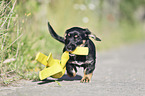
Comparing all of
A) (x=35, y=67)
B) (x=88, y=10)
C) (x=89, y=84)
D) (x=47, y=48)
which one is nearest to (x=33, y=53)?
(x=35, y=67)

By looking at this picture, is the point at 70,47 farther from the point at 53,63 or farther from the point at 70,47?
the point at 53,63

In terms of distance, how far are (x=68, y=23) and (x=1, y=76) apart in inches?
222

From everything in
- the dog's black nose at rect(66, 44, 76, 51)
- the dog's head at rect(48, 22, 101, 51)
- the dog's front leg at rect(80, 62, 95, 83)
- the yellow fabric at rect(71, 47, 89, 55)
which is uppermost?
the dog's head at rect(48, 22, 101, 51)

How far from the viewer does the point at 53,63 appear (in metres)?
4.13

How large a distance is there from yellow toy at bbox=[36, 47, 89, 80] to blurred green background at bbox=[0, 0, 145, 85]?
0.41m

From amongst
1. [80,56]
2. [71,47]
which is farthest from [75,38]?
[80,56]

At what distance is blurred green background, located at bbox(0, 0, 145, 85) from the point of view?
4301 mm

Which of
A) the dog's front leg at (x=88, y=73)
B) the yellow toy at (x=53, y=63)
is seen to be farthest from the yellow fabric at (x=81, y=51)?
the dog's front leg at (x=88, y=73)

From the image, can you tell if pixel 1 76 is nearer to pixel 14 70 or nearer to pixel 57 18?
pixel 14 70

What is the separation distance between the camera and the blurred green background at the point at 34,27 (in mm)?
4301

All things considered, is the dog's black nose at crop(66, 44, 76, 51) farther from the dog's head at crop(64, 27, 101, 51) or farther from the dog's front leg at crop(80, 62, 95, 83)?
the dog's front leg at crop(80, 62, 95, 83)

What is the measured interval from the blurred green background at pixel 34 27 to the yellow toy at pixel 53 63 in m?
0.41

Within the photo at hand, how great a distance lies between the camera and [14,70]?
14.6 feet

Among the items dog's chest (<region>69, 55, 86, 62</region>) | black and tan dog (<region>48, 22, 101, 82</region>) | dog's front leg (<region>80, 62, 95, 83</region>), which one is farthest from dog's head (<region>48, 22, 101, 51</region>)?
dog's front leg (<region>80, 62, 95, 83</region>)
